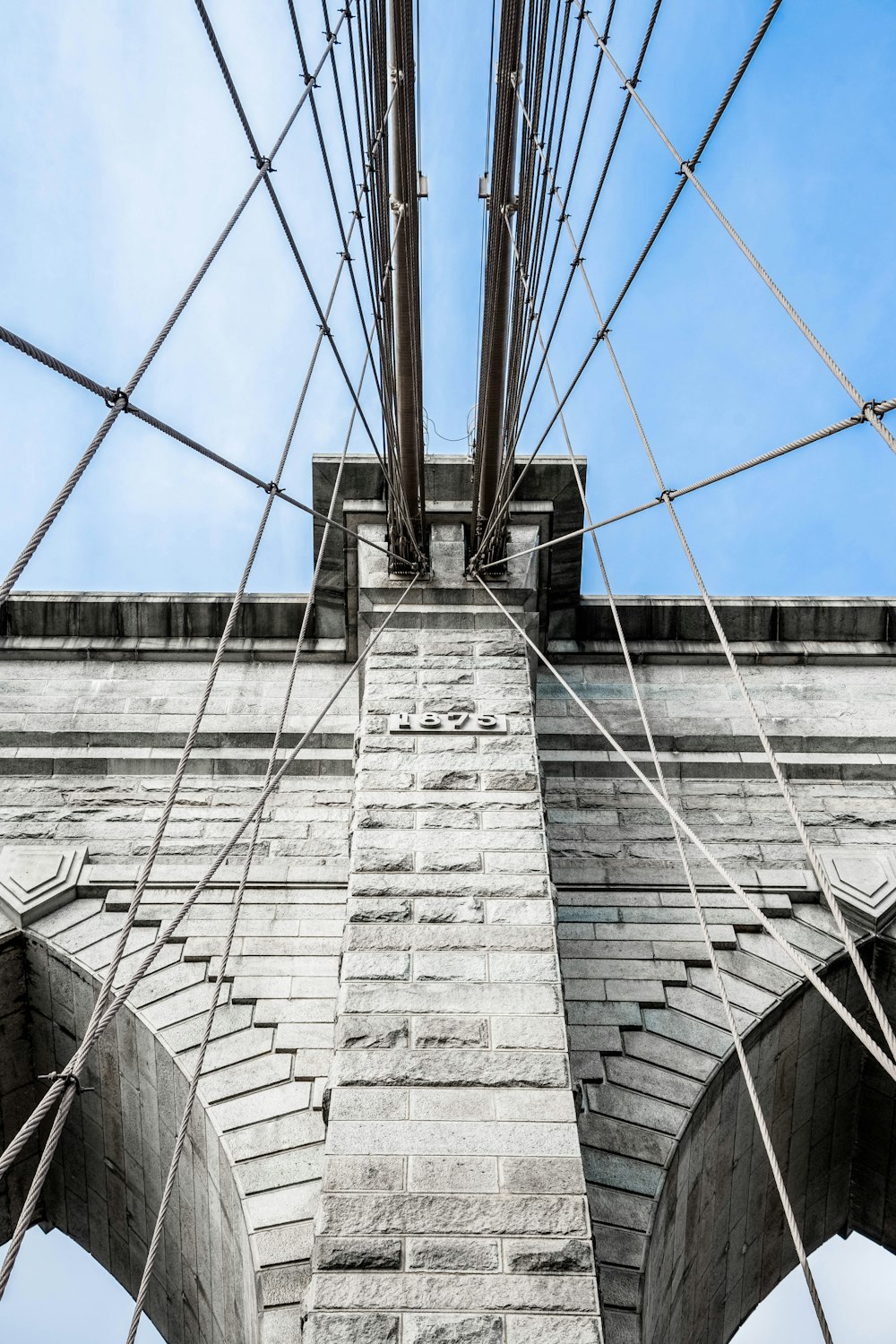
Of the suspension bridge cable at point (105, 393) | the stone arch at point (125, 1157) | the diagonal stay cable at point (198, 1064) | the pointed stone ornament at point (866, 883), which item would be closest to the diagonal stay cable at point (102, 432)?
the suspension bridge cable at point (105, 393)

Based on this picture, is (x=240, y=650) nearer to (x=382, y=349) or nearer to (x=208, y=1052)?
(x=382, y=349)

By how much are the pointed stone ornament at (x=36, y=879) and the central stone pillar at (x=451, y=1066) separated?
Result: 1.84 metres

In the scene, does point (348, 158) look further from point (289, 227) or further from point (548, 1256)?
point (548, 1256)

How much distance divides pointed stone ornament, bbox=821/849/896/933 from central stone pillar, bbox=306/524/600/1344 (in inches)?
77.2

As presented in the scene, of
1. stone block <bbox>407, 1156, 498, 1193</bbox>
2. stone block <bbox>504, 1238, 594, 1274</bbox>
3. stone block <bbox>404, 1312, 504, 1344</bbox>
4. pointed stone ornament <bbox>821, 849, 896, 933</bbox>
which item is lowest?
stone block <bbox>404, 1312, 504, 1344</bbox>

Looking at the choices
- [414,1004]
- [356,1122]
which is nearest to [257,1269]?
[356,1122]

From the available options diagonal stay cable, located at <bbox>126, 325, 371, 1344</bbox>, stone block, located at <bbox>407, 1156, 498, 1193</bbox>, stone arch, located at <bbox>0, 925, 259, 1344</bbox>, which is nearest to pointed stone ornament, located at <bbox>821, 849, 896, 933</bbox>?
stone block, located at <bbox>407, 1156, 498, 1193</bbox>

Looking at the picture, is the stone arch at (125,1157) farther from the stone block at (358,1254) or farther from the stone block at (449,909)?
the stone block at (449,909)

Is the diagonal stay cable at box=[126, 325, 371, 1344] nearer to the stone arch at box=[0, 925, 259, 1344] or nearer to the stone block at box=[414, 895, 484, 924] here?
the stone arch at box=[0, 925, 259, 1344]

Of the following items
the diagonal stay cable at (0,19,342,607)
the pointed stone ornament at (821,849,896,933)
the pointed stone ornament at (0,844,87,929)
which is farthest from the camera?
the pointed stone ornament at (821,849,896,933)

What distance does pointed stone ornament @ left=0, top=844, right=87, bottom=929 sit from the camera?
5695 mm

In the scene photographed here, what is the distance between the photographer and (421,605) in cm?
657

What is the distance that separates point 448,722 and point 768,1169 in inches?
118

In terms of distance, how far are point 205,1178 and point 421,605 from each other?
10.9ft
